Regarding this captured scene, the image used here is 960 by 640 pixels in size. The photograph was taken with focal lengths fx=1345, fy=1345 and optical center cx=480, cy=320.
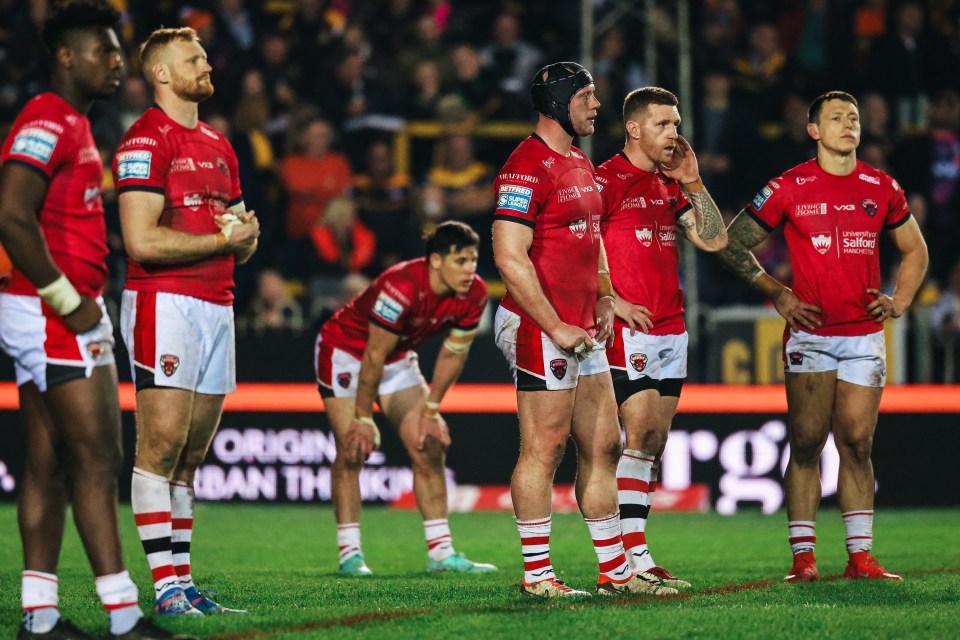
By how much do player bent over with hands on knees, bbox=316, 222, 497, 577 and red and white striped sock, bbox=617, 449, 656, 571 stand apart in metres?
1.45

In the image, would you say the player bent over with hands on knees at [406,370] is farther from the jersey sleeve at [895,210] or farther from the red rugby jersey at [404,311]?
the jersey sleeve at [895,210]

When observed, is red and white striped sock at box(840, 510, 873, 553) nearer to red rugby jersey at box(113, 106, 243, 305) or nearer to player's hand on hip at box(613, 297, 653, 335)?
player's hand on hip at box(613, 297, 653, 335)

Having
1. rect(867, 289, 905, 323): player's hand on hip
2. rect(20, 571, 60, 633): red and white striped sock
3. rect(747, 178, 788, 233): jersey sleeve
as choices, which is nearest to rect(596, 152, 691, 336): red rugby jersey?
rect(747, 178, 788, 233): jersey sleeve

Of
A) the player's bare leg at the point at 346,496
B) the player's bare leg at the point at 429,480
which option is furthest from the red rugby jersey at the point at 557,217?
the player's bare leg at the point at 346,496

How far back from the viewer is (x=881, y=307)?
7.93 meters

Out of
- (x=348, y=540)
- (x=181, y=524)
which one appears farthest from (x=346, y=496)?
(x=181, y=524)

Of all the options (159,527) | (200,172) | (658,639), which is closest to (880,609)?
(658,639)

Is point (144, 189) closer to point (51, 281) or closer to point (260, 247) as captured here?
point (51, 281)

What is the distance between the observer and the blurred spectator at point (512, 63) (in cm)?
1695

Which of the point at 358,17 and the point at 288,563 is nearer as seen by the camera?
the point at 288,563

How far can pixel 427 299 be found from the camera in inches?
352

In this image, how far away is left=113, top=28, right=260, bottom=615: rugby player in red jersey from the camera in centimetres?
624

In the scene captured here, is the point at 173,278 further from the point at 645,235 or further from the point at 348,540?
the point at 348,540

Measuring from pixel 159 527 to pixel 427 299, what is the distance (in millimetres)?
3095
